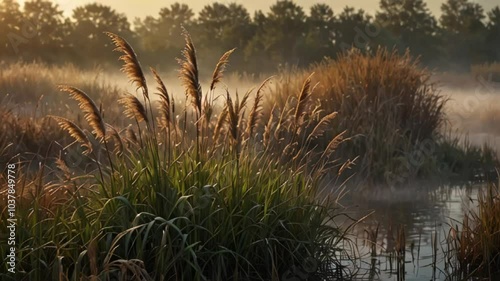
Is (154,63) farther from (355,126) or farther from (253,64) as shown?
(355,126)

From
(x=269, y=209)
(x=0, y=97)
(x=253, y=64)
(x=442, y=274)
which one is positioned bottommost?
(x=442, y=274)

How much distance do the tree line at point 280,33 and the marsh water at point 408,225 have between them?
120 feet

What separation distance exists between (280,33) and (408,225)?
4473cm

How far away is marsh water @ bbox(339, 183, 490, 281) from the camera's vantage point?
269 inches

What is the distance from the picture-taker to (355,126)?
12555 millimetres

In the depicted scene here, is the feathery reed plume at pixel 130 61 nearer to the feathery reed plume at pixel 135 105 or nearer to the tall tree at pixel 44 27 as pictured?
the feathery reed plume at pixel 135 105

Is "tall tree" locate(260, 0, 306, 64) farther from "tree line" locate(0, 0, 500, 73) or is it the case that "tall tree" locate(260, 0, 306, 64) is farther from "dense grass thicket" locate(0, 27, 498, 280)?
"dense grass thicket" locate(0, 27, 498, 280)

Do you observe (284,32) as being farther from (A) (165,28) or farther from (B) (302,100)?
(B) (302,100)

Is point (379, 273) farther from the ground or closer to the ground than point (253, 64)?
closer to the ground

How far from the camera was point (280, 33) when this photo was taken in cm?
5309

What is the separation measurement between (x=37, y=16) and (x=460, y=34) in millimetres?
27800

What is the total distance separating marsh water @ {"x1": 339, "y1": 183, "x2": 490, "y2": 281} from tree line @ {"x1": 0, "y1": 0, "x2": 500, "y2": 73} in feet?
120

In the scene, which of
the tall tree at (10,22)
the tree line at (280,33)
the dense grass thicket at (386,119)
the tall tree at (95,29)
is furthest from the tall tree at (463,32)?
the dense grass thicket at (386,119)

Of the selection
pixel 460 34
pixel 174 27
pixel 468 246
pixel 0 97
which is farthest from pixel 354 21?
pixel 468 246
